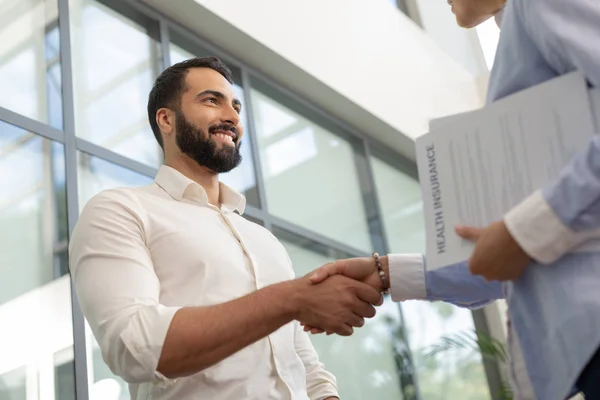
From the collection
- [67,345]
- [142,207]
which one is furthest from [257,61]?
[142,207]

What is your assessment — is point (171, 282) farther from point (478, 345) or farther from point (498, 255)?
point (478, 345)

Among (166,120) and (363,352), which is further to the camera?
(363,352)

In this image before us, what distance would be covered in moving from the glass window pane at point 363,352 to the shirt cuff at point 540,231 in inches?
140

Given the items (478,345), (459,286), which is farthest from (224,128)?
(478,345)

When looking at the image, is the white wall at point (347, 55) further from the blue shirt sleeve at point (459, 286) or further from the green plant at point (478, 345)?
the blue shirt sleeve at point (459, 286)

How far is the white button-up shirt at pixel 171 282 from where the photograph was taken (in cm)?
161

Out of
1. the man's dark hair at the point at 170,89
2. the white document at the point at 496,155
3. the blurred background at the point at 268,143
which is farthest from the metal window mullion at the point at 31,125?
the white document at the point at 496,155

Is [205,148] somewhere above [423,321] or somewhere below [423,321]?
below

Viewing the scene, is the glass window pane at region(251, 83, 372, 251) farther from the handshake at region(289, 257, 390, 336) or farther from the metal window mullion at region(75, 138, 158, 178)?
the handshake at region(289, 257, 390, 336)

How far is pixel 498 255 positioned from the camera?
3.83 ft

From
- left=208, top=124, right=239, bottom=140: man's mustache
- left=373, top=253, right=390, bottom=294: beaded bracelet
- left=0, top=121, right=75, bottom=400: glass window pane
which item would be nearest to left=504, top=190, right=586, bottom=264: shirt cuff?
left=373, top=253, right=390, bottom=294: beaded bracelet

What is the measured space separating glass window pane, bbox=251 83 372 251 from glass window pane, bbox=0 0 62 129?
1681 millimetres

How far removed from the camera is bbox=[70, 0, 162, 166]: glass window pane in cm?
372

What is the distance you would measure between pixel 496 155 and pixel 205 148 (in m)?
1.32
